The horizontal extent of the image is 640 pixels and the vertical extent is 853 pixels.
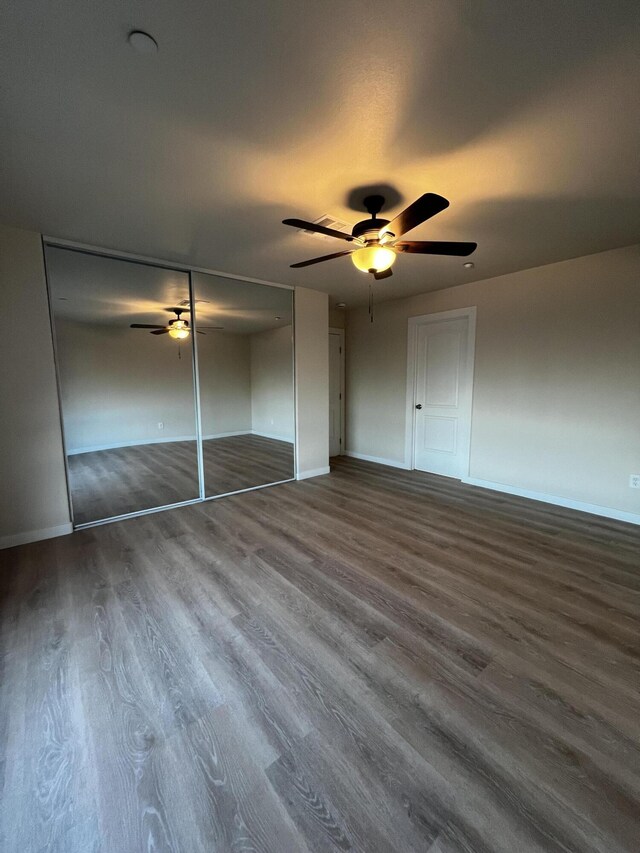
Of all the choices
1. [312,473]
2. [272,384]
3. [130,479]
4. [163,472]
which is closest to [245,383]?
[272,384]

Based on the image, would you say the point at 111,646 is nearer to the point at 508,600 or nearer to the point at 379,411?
the point at 508,600

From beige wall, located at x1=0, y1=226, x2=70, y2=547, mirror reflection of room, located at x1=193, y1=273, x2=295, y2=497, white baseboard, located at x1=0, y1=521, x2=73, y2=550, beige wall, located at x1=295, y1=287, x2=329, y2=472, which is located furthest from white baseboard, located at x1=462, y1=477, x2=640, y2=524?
beige wall, located at x1=0, y1=226, x2=70, y2=547

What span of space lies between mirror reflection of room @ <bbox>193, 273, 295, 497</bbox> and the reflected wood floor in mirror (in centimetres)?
3

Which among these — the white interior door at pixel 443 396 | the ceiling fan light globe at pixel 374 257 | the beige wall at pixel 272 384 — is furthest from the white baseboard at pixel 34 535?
the white interior door at pixel 443 396

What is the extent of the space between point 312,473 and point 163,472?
6.78 feet

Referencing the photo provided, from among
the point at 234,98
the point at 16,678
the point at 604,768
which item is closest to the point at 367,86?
the point at 234,98

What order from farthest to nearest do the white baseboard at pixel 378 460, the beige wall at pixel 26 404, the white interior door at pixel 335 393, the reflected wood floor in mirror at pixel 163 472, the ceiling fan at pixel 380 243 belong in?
the white interior door at pixel 335 393
the white baseboard at pixel 378 460
the reflected wood floor in mirror at pixel 163 472
the beige wall at pixel 26 404
the ceiling fan at pixel 380 243

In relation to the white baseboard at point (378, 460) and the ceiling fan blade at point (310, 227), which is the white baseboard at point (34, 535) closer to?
the ceiling fan blade at point (310, 227)

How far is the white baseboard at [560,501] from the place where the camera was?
3.22m

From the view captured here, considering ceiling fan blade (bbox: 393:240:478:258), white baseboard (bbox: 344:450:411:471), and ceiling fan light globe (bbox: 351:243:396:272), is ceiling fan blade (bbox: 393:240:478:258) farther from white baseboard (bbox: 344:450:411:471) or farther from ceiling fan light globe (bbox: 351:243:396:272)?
white baseboard (bbox: 344:450:411:471)

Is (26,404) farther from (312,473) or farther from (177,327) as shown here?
(312,473)

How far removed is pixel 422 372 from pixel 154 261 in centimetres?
349

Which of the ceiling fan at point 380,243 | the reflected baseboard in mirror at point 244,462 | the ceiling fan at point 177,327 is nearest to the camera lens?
the ceiling fan at point 380,243

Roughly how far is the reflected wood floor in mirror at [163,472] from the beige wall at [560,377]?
Answer: 2746 millimetres
